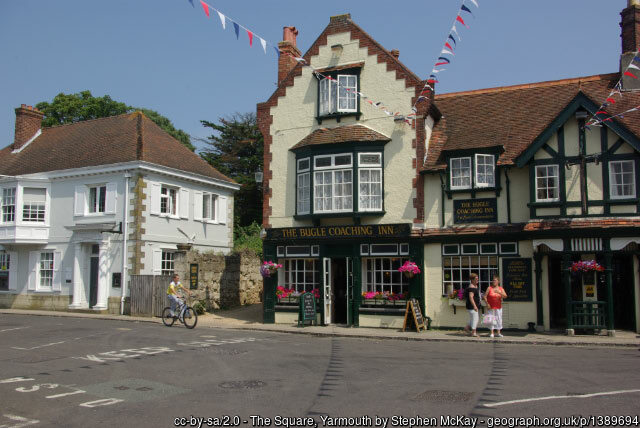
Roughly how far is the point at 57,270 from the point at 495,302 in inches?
801

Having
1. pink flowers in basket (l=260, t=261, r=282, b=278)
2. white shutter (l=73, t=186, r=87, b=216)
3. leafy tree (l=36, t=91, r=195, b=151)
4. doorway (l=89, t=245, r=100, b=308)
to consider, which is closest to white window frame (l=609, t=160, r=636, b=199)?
pink flowers in basket (l=260, t=261, r=282, b=278)

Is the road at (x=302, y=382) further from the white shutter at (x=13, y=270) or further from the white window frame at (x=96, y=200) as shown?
the white shutter at (x=13, y=270)

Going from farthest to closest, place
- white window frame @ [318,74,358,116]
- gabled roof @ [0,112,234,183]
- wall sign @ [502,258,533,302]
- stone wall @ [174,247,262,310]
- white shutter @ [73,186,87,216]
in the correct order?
gabled roof @ [0,112,234,183] < white shutter @ [73,186,87,216] < stone wall @ [174,247,262,310] < white window frame @ [318,74,358,116] < wall sign @ [502,258,533,302]

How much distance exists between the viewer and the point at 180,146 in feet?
103

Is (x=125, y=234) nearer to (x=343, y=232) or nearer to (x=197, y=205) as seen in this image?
(x=197, y=205)

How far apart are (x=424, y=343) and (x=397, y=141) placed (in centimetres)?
754

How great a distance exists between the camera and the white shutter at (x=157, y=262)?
2636cm

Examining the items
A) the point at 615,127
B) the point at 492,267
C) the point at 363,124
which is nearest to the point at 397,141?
the point at 363,124

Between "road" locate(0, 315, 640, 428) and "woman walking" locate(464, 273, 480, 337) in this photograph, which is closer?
"road" locate(0, 315, 640, 428)

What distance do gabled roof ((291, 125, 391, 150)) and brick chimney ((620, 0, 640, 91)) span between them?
8.39 m

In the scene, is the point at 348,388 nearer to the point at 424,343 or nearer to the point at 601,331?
the point at 424,343

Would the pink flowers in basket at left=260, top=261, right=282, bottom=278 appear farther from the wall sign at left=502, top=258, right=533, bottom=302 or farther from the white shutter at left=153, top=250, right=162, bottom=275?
the wall sign at left=502, top=258, right=533, bottom=302

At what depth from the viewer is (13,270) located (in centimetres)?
2878

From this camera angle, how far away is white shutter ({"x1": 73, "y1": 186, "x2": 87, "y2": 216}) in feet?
88.9
